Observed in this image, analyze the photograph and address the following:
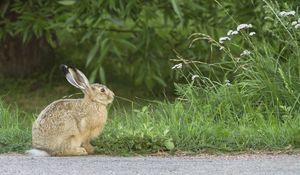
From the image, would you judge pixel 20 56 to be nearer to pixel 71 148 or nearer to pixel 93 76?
pixel 93 76

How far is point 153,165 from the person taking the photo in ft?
28.4

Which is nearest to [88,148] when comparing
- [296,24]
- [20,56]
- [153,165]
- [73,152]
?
[73,152]

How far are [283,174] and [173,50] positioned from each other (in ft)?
18.6

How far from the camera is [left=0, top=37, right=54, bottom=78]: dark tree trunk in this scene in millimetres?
14586

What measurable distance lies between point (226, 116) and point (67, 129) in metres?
1.93

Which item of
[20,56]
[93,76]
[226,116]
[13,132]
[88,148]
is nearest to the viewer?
[88,148]

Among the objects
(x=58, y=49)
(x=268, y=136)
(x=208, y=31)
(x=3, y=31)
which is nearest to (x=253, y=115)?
(x=268, y=136)

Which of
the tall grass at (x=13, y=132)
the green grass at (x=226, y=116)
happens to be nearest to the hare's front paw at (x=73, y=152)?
the green grass at (x=226, y=116)

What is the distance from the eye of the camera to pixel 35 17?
42.6ft

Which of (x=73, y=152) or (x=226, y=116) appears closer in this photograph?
(x=73, y=152)

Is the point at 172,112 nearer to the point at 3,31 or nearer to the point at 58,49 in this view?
the point at 3,31

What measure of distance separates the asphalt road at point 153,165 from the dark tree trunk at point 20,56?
549 centimetres

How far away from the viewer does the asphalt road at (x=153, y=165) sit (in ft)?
27.3

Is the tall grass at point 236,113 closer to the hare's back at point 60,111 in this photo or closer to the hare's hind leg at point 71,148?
the hare's hind leg at point 71,148
